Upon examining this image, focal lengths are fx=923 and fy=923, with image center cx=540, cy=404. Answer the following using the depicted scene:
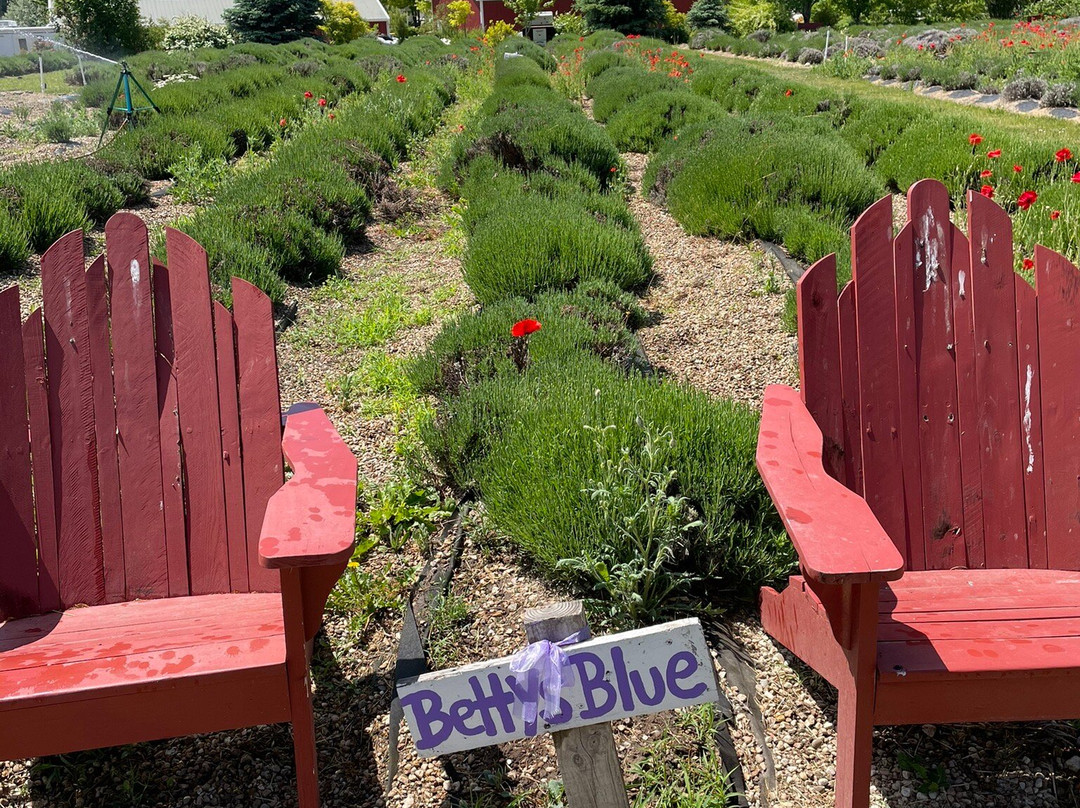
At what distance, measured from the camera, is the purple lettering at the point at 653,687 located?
1.46m

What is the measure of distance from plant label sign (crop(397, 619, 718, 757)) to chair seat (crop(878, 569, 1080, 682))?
0.41 metres

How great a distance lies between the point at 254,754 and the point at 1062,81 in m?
12.8

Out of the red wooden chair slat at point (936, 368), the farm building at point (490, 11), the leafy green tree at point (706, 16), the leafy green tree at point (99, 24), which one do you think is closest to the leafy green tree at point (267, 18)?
the leafy green tree at point (99, 24)

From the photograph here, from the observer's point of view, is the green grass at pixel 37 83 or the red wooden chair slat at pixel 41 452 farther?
the green grass at pixel 37 83

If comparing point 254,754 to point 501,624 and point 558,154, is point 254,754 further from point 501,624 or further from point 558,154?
point 558,154

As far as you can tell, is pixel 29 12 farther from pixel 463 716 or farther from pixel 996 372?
pixel 463 716

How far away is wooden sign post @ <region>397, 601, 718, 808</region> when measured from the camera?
145 centimetres

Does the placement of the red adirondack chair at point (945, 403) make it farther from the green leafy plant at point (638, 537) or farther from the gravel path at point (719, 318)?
the gravel path at point (719, 318)

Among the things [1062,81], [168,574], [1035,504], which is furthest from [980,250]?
[1062,81]

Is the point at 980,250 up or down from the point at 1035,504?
up

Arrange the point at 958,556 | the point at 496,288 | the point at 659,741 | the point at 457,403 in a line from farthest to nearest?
the point at 496,288, the point at 457,403, the point at 958,556, the point at 659,741

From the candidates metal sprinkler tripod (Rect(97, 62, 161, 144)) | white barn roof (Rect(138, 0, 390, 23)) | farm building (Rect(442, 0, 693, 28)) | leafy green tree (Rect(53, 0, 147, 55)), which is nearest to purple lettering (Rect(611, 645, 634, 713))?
metal sprinkler tripod (Rect(97, 62, 161, 144))

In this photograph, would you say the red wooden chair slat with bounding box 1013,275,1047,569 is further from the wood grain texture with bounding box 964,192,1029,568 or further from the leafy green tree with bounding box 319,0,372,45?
the leafy green tree with bounding box 319,0,372,45

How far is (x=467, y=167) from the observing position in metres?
7.29
